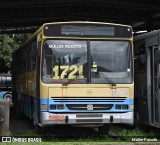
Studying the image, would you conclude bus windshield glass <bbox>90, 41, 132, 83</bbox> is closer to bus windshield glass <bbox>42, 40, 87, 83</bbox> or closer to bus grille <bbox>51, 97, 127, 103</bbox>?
bus windshield glass <bbox>42, 40, 87, 83</bbox>

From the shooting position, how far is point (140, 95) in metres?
15.3

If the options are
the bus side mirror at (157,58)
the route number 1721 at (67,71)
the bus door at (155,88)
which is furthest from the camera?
the bus door at (155,88)

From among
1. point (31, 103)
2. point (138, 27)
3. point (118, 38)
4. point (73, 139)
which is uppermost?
point (138, 27)

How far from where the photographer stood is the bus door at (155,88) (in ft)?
45.3

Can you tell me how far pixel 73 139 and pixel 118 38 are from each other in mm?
3316

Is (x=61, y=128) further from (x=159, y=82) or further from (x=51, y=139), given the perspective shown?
(x=159, y=82)

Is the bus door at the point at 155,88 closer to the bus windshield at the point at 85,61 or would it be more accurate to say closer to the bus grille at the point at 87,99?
the bus windshield at the point at 85,61

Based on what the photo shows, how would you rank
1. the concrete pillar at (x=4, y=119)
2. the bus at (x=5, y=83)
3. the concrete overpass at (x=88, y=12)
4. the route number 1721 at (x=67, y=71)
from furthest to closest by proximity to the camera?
the bus at (x=5, y=83), the concrete overpass at (x=88, y=12), the concrete pillar at (x=4, y=119), the route number 1721 at (x=67, y=71)

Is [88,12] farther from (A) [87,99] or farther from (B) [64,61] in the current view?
(A) [87,99]

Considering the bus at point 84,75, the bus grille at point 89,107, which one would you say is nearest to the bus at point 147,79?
the bus at point 84,75

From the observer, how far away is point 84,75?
41.2 feet

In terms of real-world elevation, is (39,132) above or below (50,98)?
below

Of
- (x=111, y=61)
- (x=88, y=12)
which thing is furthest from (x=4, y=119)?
(x=88, y=12)

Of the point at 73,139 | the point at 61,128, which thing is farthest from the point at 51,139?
the point at 61,128
